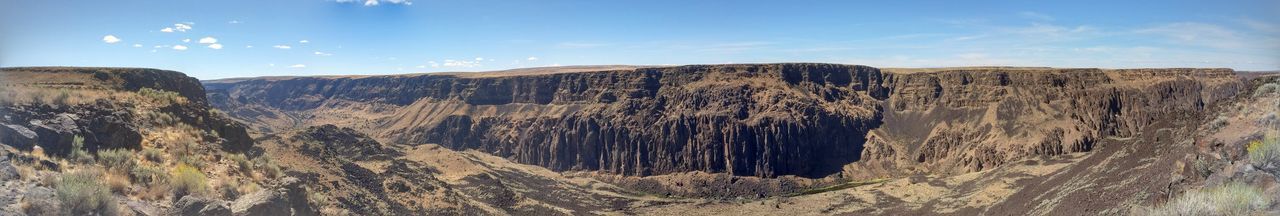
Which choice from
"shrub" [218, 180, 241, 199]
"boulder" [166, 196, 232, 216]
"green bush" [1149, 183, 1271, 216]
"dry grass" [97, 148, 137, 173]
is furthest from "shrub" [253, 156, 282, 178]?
"green bush" [1149, 183, 1271, 216]

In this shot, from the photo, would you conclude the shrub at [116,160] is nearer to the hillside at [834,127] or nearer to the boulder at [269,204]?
the boulder at [269,204]

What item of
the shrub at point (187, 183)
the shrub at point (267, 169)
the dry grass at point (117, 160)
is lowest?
the shrub at point (267, 169)

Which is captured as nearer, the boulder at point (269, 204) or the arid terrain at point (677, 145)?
the boulder at point (269, 204)

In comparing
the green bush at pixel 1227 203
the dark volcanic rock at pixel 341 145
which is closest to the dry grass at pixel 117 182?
the green bush at pixel 1227 203

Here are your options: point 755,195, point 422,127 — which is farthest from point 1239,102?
point 422,127

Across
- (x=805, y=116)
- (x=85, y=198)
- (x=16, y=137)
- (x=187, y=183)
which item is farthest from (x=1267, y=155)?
(x=805, y=116)

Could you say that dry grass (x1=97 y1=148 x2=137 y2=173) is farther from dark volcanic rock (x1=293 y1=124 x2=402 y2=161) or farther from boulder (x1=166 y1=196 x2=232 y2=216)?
dark volcanic rock (x1=293 y1=124 x2=402 y2=161)
